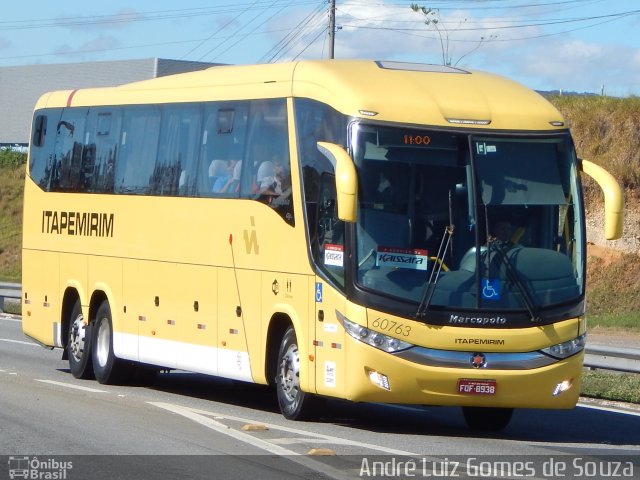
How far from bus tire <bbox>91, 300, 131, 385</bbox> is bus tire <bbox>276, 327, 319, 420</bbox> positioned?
4.35m

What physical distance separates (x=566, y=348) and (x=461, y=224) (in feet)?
5.20

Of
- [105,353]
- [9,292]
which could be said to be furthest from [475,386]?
[9,292]

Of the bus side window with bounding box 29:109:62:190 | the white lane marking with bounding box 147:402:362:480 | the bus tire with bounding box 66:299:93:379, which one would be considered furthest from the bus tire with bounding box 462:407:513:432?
the bus side window with bounding box 29:109:62:190

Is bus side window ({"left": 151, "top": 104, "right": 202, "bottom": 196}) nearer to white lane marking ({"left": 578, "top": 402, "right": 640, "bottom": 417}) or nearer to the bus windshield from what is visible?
the bus windshield

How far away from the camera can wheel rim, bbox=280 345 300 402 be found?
43.6 feet

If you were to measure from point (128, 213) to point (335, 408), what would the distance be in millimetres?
4141

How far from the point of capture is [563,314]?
12508mm

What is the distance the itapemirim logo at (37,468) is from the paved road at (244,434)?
0.40 feet

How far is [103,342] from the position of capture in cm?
1777

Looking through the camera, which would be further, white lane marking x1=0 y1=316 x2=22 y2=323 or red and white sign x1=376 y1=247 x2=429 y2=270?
white lane marking x1=0 y1=316 x2=22 y2=323

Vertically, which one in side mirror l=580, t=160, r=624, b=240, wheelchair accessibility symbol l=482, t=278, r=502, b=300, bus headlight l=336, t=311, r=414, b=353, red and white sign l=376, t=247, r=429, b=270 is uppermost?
side mirror l=580, t=160, r=624, b=240

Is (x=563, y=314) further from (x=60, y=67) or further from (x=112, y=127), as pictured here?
(x=60, y=67)

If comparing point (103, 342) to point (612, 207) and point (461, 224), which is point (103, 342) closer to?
point (461, 224)

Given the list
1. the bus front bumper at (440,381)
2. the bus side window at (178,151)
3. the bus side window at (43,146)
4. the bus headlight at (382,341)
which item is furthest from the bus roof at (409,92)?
the bus side window at (43,146)
